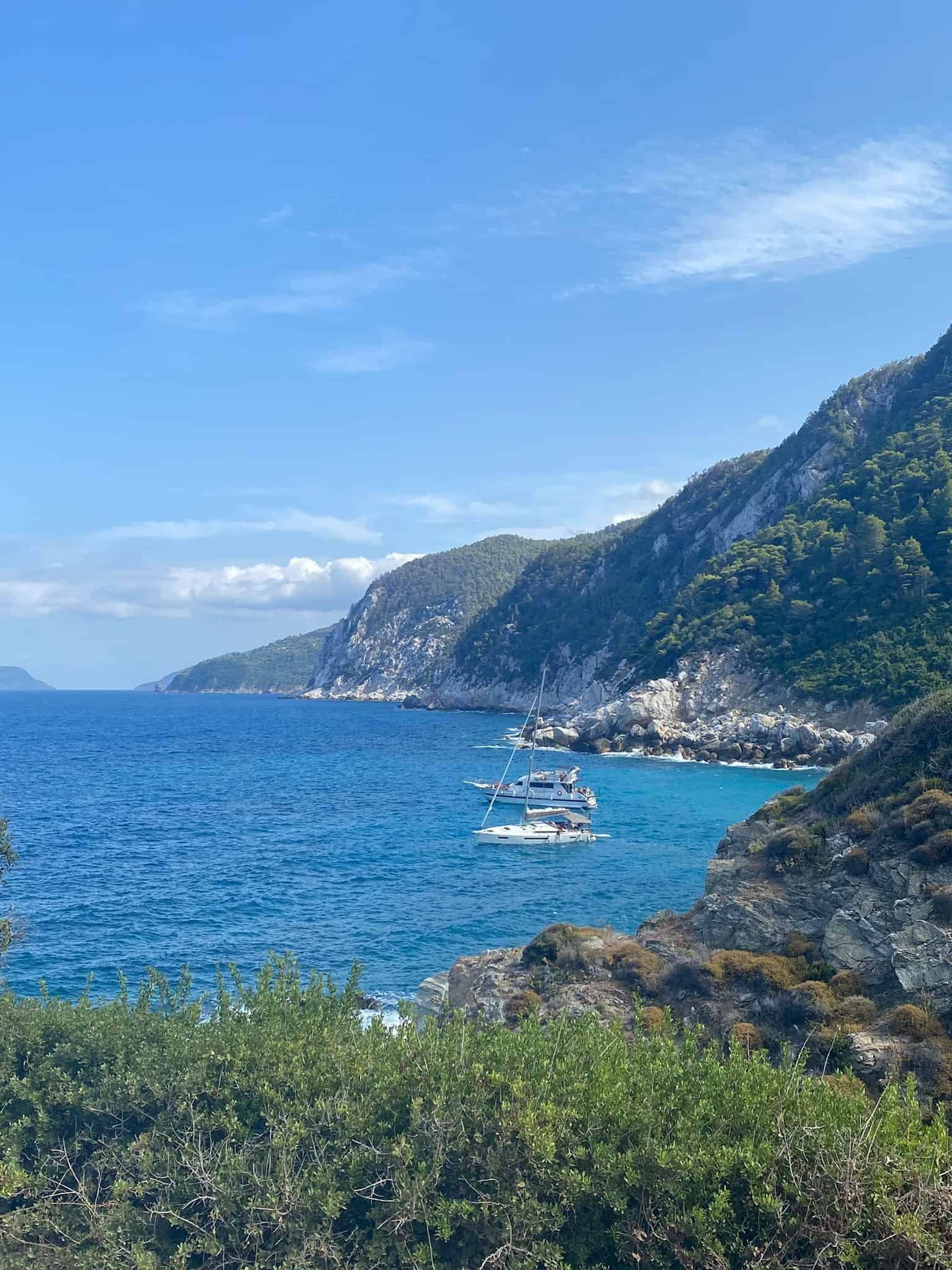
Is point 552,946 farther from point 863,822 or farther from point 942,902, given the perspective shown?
point 942,902

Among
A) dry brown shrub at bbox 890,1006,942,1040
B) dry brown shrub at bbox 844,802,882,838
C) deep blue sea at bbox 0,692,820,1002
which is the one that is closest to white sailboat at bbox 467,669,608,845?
deep blue sea at bbox 0,692,820,1002

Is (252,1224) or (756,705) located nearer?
(252,1224)

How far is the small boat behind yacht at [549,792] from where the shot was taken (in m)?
56.3

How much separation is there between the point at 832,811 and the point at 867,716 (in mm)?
53566

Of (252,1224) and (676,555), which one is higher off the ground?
(676,555)

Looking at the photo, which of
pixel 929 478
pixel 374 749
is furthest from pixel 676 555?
pixel 374 749

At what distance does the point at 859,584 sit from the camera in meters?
84.1

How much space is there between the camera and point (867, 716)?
7244 cm

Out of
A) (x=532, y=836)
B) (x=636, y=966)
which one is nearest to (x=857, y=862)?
(x=636, y=966)

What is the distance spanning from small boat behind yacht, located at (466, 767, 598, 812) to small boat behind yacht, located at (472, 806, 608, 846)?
4.22 m

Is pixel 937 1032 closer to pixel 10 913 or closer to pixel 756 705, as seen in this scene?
pixel 10 913

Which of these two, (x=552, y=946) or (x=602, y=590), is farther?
(x=602, y=590)

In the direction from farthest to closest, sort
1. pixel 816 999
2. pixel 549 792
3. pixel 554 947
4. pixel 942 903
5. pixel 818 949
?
1. pixel 549 792
2. pixel 554 947
3. pixel 818 949
4. pixel 942 903
5. pixel 816 999

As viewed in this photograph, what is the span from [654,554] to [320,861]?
376 ft
